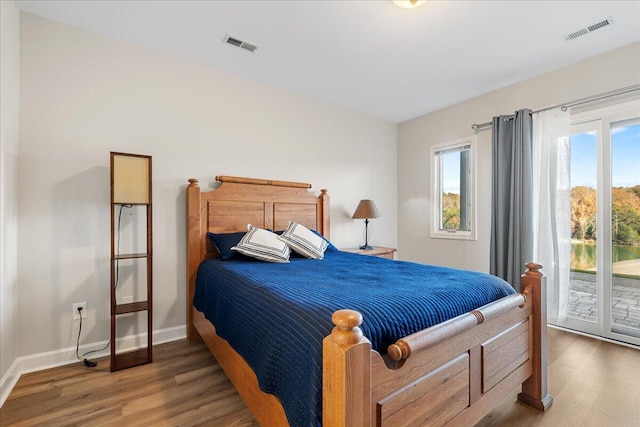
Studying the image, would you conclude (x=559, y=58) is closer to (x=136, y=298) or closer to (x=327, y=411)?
(x=327, y=411)

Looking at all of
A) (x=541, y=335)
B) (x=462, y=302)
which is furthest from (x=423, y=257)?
(x=462, y=302)

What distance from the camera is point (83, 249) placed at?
2.24m

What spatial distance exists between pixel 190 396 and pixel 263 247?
42.3 inches

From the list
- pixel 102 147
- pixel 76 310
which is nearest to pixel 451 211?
pixel 102 147

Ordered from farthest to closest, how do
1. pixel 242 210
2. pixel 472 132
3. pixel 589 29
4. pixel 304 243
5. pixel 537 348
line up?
pixel 472 132 < pixel 242 210 < pixel 304 243 < pixel 589 29 < pixel 537 348

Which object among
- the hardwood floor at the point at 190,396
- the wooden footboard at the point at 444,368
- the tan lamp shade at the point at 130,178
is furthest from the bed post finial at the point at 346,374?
the tan lamp shade at the point at 130,178

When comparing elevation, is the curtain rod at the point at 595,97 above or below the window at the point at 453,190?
above

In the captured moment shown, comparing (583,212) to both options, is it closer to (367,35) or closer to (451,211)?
(451,211)

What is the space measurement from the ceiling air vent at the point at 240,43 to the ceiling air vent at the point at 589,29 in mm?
2454

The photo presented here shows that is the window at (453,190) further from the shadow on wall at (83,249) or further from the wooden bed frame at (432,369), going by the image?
the shadow on wall at (83,249)

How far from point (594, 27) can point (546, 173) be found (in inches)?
45.2

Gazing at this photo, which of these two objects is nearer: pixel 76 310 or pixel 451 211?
pixel 76 310

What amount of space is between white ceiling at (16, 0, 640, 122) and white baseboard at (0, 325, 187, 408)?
7.76ft

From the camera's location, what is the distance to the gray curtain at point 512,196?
9.40 ft
